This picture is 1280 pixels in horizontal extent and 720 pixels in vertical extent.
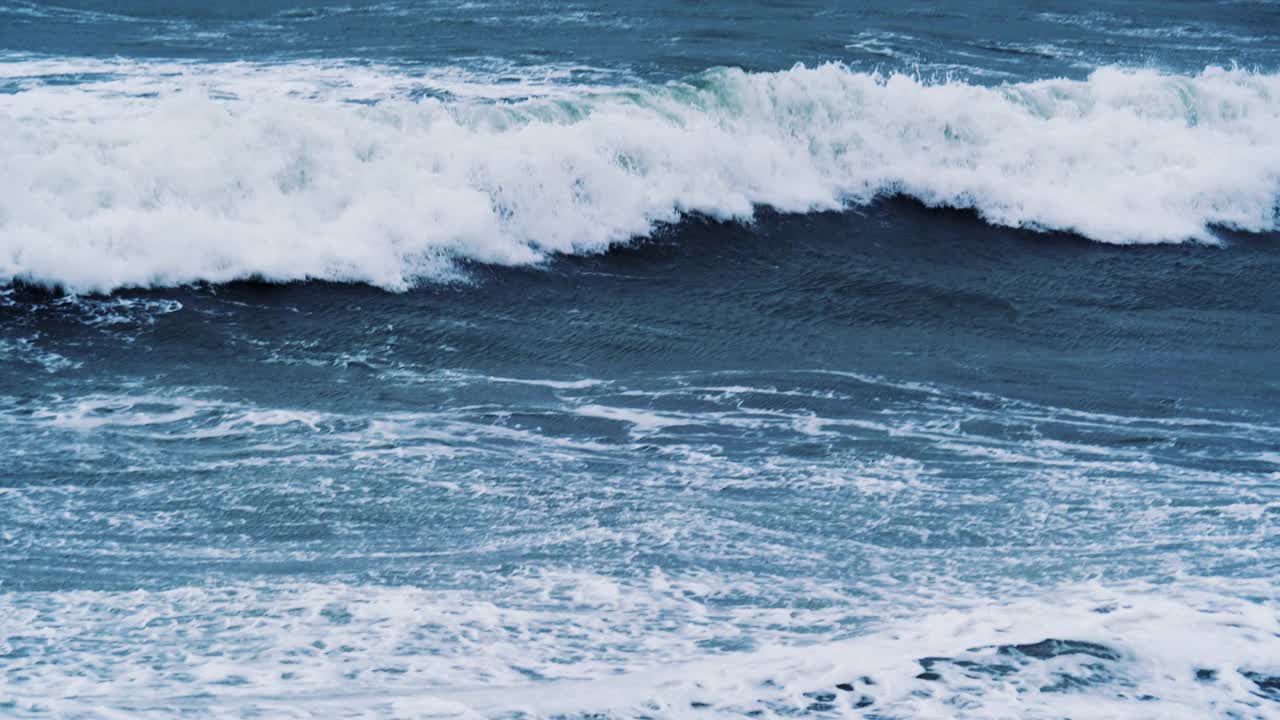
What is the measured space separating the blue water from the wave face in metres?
0.05

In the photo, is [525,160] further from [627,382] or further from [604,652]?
[604,652]

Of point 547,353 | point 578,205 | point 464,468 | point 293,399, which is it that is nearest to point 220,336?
point 293,399

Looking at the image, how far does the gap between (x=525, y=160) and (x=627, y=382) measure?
438 cm

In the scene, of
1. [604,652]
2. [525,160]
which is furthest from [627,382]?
[525,160]

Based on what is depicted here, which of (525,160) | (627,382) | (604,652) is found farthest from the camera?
(525,160)

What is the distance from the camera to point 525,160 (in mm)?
13133

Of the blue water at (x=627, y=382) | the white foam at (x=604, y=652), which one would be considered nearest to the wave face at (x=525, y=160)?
the blue water at (x=627, y=382)

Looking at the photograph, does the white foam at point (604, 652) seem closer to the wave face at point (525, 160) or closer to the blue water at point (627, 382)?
the blue water at point (627, 382)

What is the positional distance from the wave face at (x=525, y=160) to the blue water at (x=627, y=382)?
52 millimetres

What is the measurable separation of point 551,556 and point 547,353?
11.7 ft

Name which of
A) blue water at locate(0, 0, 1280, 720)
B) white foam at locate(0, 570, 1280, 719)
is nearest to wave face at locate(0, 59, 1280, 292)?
blue water at locate(0, 0, 1280, 720)

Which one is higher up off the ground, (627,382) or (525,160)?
(525,160)

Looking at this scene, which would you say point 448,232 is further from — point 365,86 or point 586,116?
point 365,86

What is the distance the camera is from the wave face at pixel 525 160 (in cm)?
1156
